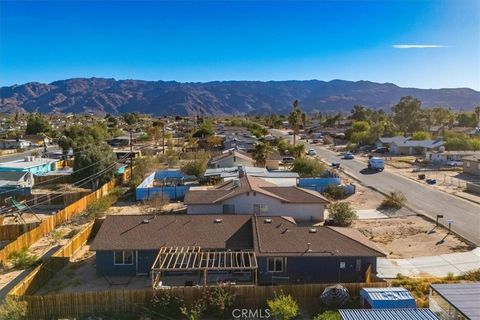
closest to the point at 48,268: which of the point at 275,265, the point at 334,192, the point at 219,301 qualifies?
the point at 219,301

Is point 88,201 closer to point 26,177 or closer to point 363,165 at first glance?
point 26,177

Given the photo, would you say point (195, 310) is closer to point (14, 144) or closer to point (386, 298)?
point (386, 298)

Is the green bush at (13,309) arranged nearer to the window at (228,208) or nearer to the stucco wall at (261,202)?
the stucco wall at (261,202)

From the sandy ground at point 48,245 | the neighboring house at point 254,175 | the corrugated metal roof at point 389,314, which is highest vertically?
the neighboring house at point 254,175

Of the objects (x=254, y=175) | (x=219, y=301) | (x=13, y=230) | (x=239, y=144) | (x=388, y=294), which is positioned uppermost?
(x=239, y=144)

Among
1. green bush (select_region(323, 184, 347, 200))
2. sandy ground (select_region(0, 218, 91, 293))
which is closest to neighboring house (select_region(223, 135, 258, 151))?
green bush (select_region(323, 184, 347, 200))

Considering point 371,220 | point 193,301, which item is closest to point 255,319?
point 193,301

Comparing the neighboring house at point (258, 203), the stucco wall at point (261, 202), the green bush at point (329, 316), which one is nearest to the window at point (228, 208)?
the neighboring house at point (258, 203)

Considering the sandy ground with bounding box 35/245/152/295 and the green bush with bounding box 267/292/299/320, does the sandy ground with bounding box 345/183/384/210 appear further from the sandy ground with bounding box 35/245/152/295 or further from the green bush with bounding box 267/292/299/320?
the sandy ground with bounding box 35/245/152/295
